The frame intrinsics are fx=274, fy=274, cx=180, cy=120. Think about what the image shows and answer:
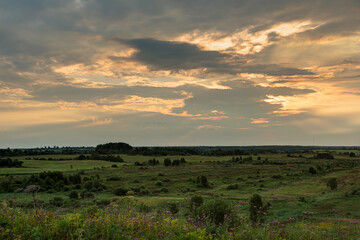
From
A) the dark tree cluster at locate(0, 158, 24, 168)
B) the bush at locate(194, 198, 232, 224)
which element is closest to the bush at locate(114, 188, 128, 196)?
the bush at locate(194, 198, 232, 224)

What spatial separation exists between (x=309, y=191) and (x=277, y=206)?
17.1 metres

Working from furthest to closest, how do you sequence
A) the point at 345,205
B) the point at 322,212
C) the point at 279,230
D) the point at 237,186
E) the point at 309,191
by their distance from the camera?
the point at 237,186 → the point at 309,191 → the point at 345,205 → the point at 322,212 → the point at 279,230

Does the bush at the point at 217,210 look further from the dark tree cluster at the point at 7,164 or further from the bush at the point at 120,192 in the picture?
the dark tree cluster at the point at 7,164

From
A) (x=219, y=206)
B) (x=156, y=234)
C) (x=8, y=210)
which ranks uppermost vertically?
(x=8, y=210)

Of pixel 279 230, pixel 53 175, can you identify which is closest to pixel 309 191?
pixel 279 230

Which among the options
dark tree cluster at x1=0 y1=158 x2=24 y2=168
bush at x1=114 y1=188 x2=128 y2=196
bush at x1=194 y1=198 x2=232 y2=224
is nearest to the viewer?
bush at x1=194 y1=198 x2=232 y2=224

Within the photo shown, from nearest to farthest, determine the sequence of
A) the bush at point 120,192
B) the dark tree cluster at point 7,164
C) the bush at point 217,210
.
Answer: the bush at point 217,210 < the bush at point 120,192 < the dark tree cluster at point 7,164

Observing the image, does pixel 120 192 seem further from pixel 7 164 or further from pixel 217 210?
pixel 7 164

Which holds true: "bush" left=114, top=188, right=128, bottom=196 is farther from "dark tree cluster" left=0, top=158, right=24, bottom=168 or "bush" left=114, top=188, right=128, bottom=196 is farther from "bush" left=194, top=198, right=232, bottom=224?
"dark tree cluster" left=0, top=158, right=24, bottom=168

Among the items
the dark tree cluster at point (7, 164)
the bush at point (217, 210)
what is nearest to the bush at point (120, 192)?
the bush at point (217, 210)

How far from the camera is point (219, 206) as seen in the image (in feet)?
47.5

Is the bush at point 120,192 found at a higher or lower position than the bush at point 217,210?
lower

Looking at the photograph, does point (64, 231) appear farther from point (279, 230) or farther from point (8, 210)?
point (279, 230)

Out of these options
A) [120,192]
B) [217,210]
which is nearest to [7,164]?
[120,192]
